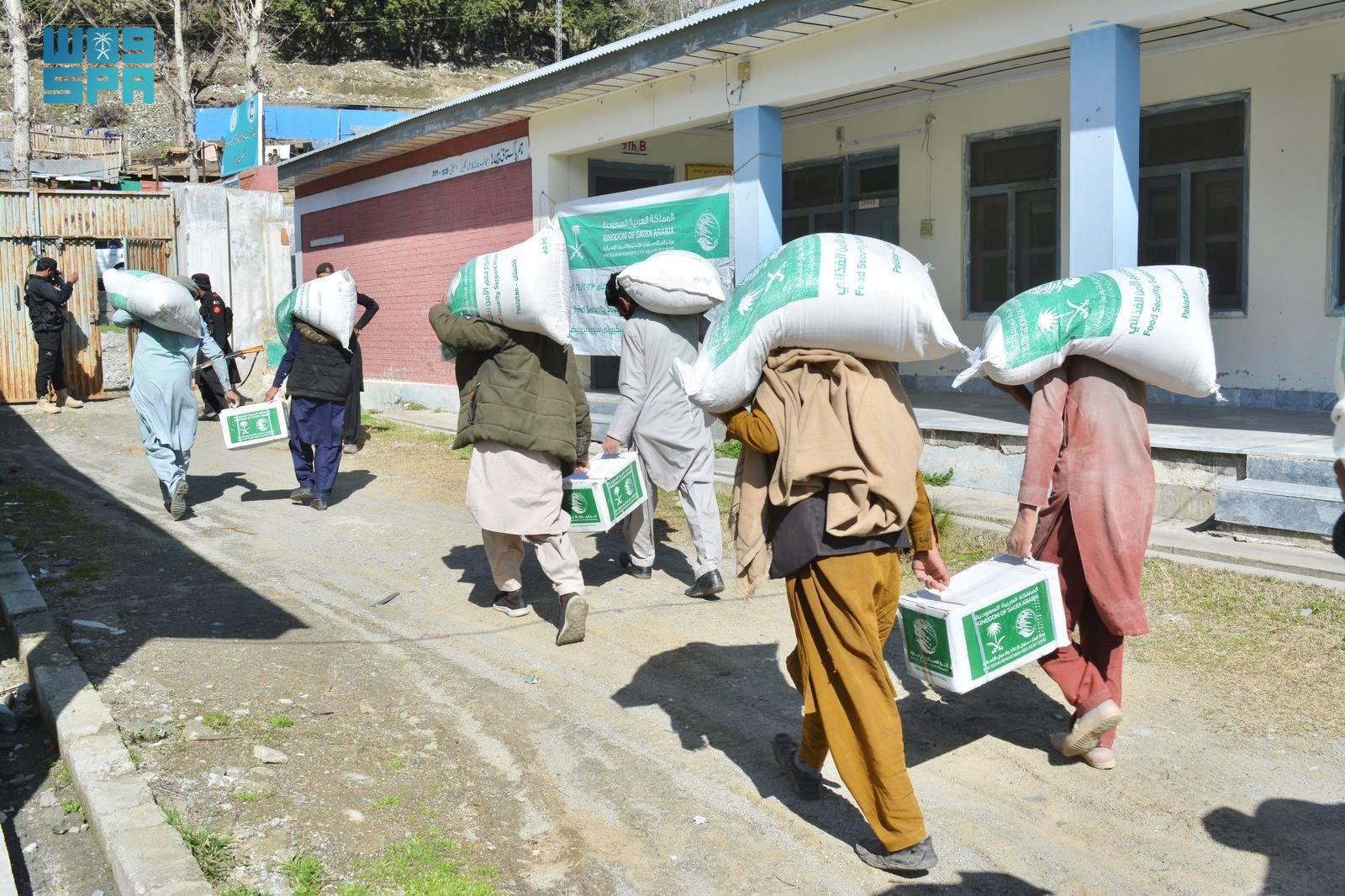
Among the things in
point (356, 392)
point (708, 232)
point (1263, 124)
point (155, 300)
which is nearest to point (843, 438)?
point (155, 300)

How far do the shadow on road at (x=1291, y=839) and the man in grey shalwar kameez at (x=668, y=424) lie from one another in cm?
302

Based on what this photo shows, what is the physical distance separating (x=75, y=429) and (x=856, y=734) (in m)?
12.7

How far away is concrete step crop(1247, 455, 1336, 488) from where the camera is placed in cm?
618

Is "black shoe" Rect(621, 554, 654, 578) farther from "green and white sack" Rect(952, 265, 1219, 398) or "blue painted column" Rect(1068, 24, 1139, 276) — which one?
"blue painted column" Rect(1068, 24, 1139, 276)

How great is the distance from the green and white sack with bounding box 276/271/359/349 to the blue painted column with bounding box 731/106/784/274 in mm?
3438

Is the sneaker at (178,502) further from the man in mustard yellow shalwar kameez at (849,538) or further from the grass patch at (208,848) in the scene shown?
the man in mustard yellow shalwar kameez at (849,538)

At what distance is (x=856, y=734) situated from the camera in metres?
3.30

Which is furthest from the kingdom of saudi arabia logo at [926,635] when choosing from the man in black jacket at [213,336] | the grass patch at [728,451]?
the man in black jacket at [213,336]

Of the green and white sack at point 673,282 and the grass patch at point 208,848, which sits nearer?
the grass patch at point 208,848

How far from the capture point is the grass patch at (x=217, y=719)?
4.23 meters

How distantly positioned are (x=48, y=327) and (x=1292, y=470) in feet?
46.5

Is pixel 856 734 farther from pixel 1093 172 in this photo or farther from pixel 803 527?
pixel 1093 172

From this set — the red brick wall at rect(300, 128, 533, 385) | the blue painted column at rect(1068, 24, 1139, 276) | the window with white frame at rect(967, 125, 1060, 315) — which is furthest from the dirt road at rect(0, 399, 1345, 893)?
the red brick wall at rect(300, 128, 533, 385)

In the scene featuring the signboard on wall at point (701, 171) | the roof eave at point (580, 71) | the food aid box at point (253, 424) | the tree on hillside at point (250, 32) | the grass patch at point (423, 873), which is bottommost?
the grass patch at point (423, 873)
